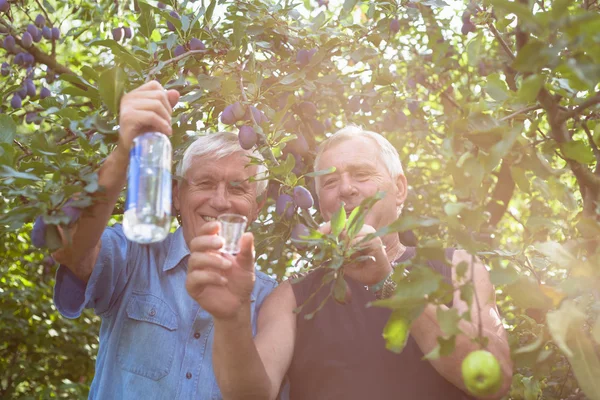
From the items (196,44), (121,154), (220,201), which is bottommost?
(121,154)

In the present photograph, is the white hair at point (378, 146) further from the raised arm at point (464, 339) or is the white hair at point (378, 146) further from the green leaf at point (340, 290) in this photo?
the green leaf at point (340, 290)

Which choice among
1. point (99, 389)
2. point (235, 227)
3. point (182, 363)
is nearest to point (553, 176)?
point (235, 227)

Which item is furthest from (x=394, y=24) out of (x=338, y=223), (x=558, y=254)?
A: (x=558, y=254)

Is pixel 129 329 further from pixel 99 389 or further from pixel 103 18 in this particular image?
pixel 103 18

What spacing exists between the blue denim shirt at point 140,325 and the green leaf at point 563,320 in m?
1.18

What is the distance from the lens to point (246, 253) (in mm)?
1468

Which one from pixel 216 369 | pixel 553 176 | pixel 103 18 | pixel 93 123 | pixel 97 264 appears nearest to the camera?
pixel 553 176

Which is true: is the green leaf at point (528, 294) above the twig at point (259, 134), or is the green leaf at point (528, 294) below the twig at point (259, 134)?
below

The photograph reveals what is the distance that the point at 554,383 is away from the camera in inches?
97.0

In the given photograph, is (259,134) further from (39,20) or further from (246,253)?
(39,20)

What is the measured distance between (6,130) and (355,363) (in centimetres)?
121

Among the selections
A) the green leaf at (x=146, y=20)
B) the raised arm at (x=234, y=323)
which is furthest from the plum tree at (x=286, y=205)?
the green leaf at (x=146, y=20)

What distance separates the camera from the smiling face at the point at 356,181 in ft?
7.02

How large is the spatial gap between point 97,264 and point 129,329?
0.98ft
